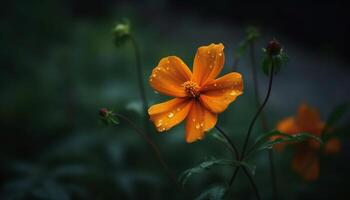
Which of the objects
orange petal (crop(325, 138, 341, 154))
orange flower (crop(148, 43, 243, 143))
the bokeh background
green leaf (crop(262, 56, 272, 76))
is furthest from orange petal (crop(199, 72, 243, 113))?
orange petal (crop(325, 138, 341, 154))

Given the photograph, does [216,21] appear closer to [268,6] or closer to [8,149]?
[268,6]

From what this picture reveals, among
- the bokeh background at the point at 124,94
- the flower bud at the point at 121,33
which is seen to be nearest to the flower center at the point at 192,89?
the bokeh background at the point at 124,94

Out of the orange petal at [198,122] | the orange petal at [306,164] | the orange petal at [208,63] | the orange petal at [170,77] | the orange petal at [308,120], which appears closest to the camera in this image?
the orange petal at [198,122]

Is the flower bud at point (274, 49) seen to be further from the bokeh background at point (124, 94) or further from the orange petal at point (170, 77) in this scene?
the bokeh background at point (124, 94)

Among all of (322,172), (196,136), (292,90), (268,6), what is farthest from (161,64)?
(268,6)

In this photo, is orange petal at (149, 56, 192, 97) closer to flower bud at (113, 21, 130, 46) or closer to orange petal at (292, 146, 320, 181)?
flower bud at (113, 21, 130, 46)

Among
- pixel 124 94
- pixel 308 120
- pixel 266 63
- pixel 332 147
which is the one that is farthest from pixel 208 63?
pixel 124 94

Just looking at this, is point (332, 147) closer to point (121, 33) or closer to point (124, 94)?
point (121, 33)
